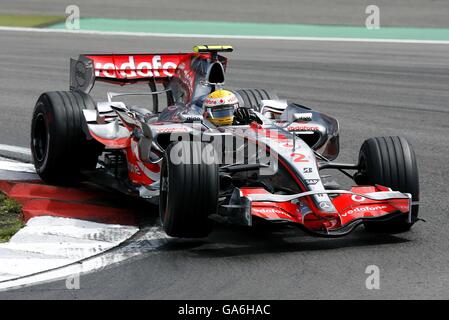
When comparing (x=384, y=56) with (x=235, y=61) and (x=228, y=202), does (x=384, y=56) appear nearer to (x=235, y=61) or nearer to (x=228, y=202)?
(x=235, y=61)

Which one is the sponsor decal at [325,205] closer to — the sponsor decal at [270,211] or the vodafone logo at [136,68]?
the sponsor decal at [270,211]

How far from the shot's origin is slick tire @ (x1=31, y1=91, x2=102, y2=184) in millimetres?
9930

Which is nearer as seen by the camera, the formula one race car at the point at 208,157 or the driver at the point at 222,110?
the formula one race car at the point at 208,157

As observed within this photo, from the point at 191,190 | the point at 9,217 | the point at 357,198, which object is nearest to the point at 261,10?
the point at 9,217

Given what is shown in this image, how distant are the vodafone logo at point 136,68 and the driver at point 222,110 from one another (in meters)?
1.93

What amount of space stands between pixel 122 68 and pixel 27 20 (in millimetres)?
16922

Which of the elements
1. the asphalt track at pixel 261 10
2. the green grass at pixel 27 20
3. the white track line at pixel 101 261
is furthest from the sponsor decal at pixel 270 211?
the green grass at pixel 27 20

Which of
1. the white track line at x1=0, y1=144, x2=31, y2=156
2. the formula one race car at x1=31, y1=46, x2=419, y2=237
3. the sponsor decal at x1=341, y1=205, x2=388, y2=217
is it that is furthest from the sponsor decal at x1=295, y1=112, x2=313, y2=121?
the white track line at x1=0, y1=144, x2=31, y2=156

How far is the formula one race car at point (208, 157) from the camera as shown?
7.91 metres

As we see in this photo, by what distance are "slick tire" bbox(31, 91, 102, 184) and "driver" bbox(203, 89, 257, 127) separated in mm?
1309

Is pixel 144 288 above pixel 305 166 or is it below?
below

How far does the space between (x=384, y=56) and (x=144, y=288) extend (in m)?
14.7
